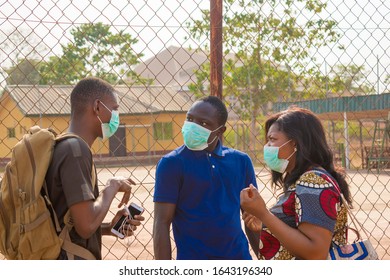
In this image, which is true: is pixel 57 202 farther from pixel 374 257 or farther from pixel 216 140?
pixel 374 257

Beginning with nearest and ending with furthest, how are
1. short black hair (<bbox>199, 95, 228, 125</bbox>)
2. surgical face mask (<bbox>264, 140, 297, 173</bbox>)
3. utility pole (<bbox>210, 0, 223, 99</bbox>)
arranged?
1. surgical face mask (<bbox>264, 140, 297, 173</bbox>)
2. short black hair (<bbox>199, 95, 228, 125</bbox>)
3. utility pole (<bbox>210, 0, 223, 99</bbox>)

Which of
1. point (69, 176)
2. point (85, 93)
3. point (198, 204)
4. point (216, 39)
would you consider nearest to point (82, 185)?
point (69, 176)

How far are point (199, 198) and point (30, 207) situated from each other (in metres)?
0.98

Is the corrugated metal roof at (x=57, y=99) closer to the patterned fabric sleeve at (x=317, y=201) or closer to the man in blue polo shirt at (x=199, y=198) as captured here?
the man in blue polo shirt at (x=199, y=198)

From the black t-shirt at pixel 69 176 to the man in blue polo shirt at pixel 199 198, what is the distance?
608 millimetres

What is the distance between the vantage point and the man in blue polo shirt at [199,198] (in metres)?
3.30

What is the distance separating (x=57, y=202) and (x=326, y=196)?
1.15 metres

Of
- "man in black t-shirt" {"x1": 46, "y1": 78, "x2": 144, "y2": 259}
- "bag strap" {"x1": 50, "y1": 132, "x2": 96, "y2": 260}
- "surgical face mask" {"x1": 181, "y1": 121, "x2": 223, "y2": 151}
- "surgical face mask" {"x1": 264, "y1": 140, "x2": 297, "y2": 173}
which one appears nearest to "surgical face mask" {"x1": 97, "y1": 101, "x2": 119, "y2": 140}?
"man in black t-shirt" {"x1": 46, "y1": 78, "x2": 144, "y2": 259}

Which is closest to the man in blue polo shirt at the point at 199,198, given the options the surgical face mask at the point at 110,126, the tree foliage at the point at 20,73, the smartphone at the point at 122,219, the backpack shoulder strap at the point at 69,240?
the smartphone at the point at 122,219

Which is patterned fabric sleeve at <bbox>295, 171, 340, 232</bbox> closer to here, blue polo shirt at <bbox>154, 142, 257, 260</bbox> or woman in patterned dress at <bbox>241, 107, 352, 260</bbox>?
woman in patterned dress at <bbox>241, 107, 352, 260</bbox>

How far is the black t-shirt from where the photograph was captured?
2670 mm

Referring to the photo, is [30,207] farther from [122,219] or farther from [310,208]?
[310,208]

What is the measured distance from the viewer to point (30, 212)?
2672 mm

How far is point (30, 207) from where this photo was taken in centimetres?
267
